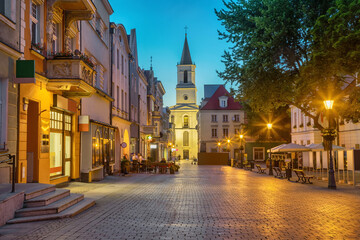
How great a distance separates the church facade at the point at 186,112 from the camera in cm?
11806

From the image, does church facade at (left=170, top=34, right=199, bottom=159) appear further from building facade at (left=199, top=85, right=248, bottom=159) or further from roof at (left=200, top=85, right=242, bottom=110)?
building facade at (left=199, top=85, right=248, bottom=159)

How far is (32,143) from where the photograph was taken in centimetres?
1466

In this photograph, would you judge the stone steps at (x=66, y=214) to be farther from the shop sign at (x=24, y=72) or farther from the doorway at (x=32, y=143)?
the shop sign at (x=24, y=72)

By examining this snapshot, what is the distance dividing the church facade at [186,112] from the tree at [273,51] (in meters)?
89.4

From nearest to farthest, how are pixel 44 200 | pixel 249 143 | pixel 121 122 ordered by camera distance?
pixel 44 200
pixel 121 122
pixel 249 143

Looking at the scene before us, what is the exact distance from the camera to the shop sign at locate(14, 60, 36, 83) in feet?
39.0

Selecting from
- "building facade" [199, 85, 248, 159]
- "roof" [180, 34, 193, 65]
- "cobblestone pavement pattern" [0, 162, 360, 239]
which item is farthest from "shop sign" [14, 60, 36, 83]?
"roof" [180, 34, 193, 65]

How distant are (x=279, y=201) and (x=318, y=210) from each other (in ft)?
7.28

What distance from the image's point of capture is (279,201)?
13.6 meters

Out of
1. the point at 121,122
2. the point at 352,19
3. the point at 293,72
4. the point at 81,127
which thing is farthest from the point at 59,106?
the point at 121,122

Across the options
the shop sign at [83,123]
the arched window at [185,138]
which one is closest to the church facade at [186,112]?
the arched window at [185,138]

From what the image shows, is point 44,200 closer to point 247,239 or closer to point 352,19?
point 247,239

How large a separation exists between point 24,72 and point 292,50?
50.5 feet

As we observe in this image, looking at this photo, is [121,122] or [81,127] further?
[121,122]
